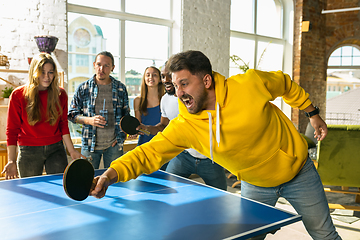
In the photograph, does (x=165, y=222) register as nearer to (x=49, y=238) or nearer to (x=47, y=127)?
(x=49, y=238)

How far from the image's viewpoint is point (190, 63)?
149 cm

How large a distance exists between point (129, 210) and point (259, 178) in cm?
69

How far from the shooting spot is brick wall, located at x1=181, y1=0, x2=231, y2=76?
5.32m

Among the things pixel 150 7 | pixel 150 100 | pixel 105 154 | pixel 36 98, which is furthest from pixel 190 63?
pixel 150 7

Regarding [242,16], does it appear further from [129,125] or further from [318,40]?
[129,125]

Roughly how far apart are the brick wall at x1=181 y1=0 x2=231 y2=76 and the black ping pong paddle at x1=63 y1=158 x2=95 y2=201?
4.29 meters

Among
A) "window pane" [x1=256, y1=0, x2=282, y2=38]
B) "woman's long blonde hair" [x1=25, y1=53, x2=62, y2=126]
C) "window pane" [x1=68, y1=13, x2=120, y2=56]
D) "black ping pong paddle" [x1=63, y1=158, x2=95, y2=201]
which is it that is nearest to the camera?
"black ping pong paddle" [x1=63, y1=158, x2=95, y2=201]

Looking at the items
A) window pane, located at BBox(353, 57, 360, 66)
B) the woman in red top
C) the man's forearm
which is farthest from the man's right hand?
window pane, located at BBox(353, 57, 360, 66)

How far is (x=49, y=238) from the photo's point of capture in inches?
48.3

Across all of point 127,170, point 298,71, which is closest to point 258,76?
point 127,170

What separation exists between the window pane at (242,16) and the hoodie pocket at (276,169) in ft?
17.1

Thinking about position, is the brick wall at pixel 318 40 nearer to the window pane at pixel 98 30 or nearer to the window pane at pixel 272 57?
the window pane at pixel 272 57

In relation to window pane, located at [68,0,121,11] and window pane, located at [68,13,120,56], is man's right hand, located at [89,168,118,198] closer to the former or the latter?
window pane, located at [68,13,120,56]

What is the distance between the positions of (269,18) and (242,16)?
951 millimetres
